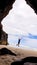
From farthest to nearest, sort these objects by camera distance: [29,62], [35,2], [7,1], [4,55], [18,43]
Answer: [18,43] < [4,55] < [7,1] < [35,2] < [29,62]

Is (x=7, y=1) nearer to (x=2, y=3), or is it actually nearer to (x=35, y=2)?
(x=2, y=3)

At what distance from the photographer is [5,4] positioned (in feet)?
9.62

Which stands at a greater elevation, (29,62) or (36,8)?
(36,8)

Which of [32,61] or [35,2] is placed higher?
[35,2]

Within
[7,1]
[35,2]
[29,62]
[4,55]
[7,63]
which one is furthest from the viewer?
[4,55]

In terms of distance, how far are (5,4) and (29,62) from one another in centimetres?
96

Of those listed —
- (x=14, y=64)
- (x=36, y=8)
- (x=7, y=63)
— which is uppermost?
(x=36, y=8)

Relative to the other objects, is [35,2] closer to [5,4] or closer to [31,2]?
[31,2]

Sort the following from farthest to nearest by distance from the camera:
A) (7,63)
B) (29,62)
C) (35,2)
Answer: (7,63), (35,2), (29,62)

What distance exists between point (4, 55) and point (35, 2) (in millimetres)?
8505

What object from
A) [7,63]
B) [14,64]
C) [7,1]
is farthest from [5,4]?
[7,63]

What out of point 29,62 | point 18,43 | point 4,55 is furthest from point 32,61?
point 18,43

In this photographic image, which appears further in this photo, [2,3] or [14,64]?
[2,3]

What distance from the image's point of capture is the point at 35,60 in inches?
105
